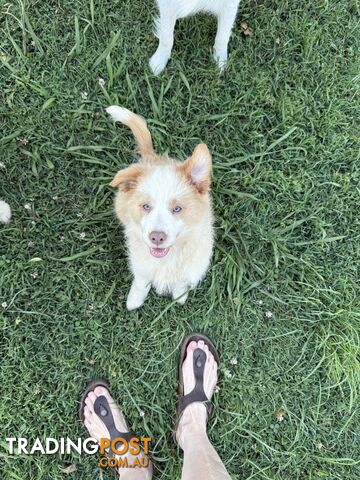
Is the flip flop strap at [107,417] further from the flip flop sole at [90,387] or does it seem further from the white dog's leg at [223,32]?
the white dog's leg at [223,32]

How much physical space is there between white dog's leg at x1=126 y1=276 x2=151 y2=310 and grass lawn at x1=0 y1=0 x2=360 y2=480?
107 millimetres

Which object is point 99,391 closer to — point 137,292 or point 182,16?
point 137,292

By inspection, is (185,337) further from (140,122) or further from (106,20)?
(106,20)

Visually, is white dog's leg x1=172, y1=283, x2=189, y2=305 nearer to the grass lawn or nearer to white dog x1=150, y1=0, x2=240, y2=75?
the grass lawn

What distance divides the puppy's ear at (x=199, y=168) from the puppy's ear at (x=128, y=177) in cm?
26

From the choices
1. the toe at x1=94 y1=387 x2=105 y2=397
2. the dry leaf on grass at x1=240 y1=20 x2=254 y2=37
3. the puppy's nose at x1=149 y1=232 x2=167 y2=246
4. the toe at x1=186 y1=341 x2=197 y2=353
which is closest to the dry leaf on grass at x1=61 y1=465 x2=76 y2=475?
the toe at x1=94 y1=387 x2=105 y2=397

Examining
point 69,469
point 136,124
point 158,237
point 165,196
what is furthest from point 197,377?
point 136,124

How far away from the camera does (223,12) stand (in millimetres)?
2811

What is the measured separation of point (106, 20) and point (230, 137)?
1359 mm

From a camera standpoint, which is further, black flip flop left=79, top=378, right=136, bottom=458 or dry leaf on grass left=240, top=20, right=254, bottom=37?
dry leaf on grass left=240, top=20, right=254, bottom=37

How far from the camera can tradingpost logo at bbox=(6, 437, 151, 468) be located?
3.03m

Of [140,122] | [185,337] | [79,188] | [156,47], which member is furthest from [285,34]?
[185,337]

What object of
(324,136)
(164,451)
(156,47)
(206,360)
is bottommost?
(164,451)

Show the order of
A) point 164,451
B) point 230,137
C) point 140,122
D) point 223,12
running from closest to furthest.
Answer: point 140,122, point 223,12, point 164,451, point 230,137
